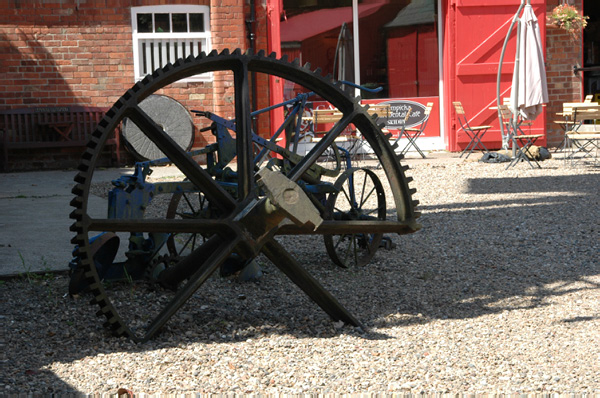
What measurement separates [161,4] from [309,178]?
845 centimetres

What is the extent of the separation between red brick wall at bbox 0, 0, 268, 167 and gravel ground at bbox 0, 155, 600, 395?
7.33m

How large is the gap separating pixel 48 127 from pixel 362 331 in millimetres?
9625

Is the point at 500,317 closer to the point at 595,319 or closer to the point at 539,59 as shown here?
the point at 595,319

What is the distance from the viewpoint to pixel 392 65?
14.5 m

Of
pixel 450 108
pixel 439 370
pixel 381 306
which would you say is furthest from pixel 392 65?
pixel 439 370

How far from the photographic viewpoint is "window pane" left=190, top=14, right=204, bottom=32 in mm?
13031

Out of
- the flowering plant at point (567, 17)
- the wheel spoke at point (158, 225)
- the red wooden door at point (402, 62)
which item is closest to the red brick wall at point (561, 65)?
the flowering plant at point (567, 17)

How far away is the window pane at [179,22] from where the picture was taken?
12969mm

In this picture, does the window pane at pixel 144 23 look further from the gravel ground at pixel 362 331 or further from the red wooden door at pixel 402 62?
the gravel ground at pixel 362 331

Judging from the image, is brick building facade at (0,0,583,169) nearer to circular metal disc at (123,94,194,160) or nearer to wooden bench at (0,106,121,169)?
wooden bench at (0,106,121,169)

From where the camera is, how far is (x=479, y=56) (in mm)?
13836

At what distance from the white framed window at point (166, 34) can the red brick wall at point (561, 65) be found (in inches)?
245

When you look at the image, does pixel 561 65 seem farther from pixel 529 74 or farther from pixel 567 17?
pixel 529 74

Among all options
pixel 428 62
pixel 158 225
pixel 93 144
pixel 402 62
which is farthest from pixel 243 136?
pixel 428 62
